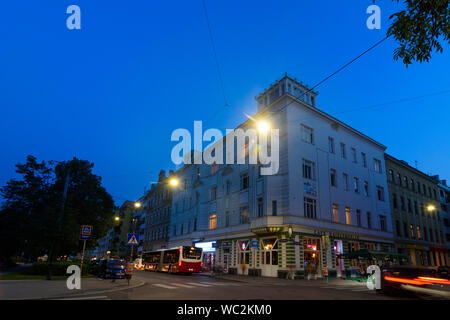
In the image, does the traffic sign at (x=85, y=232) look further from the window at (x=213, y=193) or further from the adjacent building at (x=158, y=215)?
the adjacent building at (x=158, y=215)

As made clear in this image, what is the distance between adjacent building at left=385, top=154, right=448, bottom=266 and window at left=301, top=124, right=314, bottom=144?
18185 millimetres

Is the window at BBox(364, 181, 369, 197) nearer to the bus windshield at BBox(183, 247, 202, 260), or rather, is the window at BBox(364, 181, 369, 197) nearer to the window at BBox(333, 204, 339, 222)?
the window at BBox(333, 204, 339, 222)

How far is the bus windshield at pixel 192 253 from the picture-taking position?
103 feet

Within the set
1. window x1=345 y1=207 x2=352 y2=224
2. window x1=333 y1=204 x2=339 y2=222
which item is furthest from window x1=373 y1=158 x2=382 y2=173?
window x1=333 y1=204 x2=339 y2=222

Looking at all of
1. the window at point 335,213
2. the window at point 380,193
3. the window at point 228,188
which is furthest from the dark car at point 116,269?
the window at point 380,193

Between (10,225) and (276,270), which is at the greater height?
(10,225)

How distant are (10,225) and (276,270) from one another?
2755 centimetres
